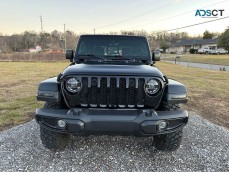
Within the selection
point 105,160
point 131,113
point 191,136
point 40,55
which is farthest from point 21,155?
point 40,55

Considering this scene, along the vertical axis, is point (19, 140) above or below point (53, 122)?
below

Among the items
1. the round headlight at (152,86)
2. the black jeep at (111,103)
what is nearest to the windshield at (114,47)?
the black jeep at (111,103)

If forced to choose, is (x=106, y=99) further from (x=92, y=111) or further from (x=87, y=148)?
(x=87, y=148)

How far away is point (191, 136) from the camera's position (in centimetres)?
423

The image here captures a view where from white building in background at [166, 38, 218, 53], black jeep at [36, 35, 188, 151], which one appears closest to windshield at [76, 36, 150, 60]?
black jeep at [36, 35, 188, 151]

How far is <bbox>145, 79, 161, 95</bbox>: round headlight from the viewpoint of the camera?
2.97 meters

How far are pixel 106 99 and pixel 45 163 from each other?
4.12 ft

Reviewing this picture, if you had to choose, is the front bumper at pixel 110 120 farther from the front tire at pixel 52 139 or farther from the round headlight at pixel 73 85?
the front tire at pixel 52 139

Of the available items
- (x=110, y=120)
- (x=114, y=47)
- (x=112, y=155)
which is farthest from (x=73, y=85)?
(x=114, y=47)

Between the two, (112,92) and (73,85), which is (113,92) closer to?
(112,92)

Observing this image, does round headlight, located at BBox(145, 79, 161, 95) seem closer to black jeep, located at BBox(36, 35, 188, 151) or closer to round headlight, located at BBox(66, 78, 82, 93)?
black jeep, located at BBox(36, 35, 188, 151)

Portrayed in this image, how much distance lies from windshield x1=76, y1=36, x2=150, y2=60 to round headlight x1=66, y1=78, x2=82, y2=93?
130 centimetres

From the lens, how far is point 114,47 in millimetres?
4352

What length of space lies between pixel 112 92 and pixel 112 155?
1.06 metres
